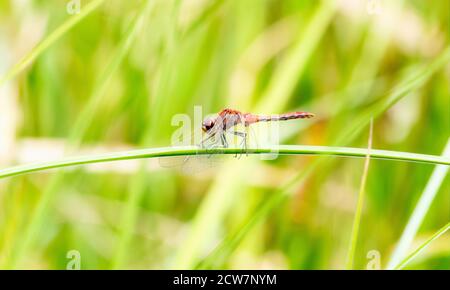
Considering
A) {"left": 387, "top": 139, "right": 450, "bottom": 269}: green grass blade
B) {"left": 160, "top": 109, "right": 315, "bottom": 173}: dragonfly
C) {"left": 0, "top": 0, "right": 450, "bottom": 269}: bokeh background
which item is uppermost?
{"left": 0, "top": 0, "right": 450, "bottom": 269}: bokeh background

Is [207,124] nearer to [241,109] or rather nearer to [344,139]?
[344,139]

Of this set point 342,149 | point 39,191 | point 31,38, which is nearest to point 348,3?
point 31,38

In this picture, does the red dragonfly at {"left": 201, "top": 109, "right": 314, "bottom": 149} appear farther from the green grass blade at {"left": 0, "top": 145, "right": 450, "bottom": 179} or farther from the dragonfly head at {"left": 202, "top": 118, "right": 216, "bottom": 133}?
the green grass blade at {"left": 0, "top": 145, "right": 450, "bottom": 179}

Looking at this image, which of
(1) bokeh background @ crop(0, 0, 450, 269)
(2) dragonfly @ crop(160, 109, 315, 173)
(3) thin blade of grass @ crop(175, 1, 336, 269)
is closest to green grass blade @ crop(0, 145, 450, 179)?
(2) dragonfly @ crop(160, 109, 315, 173)

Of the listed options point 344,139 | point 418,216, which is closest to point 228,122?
point 344,139

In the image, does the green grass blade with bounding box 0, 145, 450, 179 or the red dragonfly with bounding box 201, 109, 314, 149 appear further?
the red dragonfly with bounding box 201, 109, 314, 149

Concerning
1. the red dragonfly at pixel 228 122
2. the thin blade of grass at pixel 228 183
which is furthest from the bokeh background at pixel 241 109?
the red dragonfly at pixel 228 122

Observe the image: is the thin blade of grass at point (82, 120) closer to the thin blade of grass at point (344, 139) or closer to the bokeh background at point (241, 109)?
the thin blade of grass at point (344, 139)

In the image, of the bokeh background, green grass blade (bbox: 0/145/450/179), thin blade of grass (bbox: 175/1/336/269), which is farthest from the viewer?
the bokeh background
